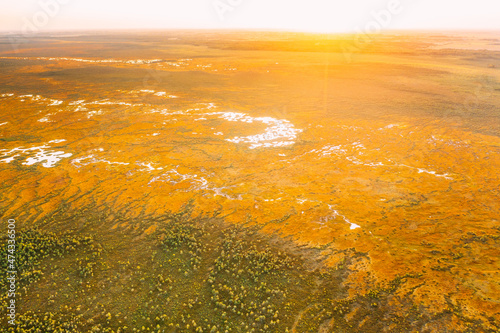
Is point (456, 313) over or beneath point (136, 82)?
beneath

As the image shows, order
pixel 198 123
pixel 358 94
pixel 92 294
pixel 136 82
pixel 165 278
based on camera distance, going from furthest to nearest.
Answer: pixel 136 82, pixel 358 94, pixel 198 123, pixel 165 278, pixel 92 294

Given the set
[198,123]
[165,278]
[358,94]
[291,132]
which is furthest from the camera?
[358,94]

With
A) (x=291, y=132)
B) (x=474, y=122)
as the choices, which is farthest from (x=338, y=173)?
(x=474, y=122)

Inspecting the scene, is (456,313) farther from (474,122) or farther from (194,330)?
(474,122)

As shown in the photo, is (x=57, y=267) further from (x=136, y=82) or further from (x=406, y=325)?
(x=136, y=82)

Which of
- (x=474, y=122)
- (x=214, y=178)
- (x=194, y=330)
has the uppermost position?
(x=474, y=122)

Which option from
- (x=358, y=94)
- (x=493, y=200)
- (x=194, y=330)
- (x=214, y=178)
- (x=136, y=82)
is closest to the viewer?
(x=194, y=330)

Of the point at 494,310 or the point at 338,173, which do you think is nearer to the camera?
the point at 494,310

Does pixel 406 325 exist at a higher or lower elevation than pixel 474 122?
lower

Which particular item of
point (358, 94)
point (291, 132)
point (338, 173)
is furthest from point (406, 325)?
point (358, 94)
